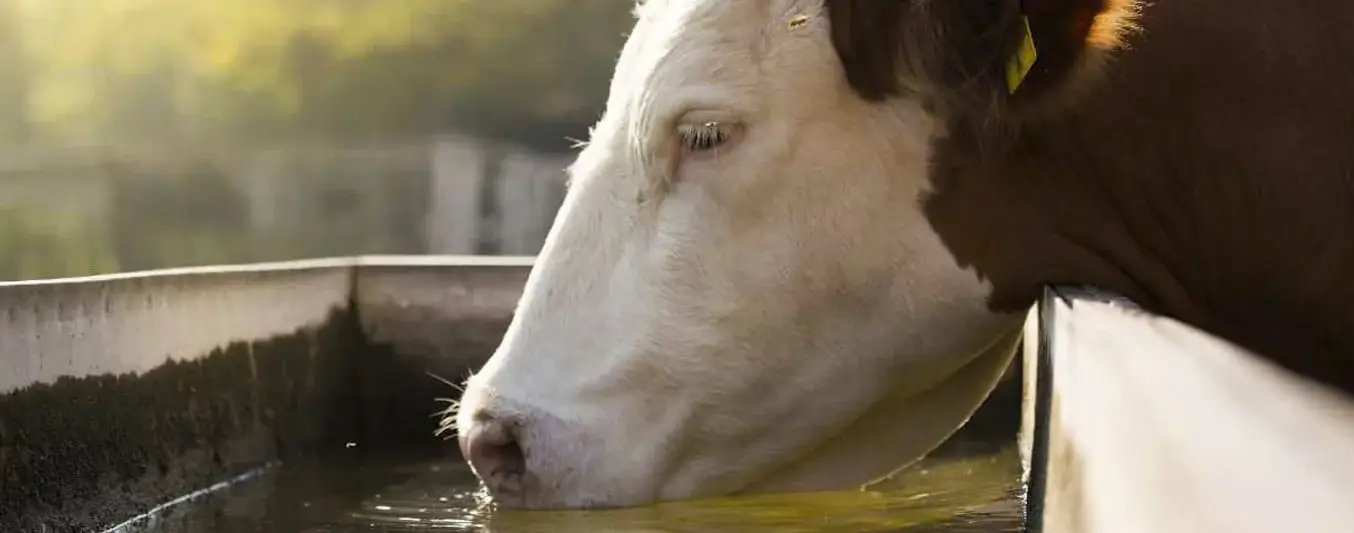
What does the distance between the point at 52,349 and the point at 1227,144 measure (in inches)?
→ 41.7

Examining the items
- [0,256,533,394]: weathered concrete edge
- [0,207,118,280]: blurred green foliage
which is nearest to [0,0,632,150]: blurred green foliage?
[0,207,118,280]: blurred green foliage

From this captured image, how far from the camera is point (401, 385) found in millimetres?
2242

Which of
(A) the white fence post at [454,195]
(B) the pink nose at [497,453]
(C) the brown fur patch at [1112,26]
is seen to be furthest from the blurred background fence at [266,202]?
(C) the brown fur patch at [1112,26]

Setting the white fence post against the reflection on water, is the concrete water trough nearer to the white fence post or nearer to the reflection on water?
the reflection on water

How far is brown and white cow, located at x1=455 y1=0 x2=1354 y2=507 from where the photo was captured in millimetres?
1031

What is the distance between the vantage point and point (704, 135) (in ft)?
3.70

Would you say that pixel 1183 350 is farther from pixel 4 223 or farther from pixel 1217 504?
pixel 4 223

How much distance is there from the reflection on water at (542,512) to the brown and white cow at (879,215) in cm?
5

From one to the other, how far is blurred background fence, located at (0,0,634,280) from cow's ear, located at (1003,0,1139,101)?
2.26 metres

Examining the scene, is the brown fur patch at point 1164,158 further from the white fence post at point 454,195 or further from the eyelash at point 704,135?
the white fence post at point 454,195

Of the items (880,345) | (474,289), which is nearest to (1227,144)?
(880,345)

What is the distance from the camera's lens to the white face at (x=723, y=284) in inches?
43.6

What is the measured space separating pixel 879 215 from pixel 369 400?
129 cm

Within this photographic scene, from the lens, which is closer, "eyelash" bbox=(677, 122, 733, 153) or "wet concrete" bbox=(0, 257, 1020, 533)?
"eyelash" bbox=(677, 122, 733, 153)
